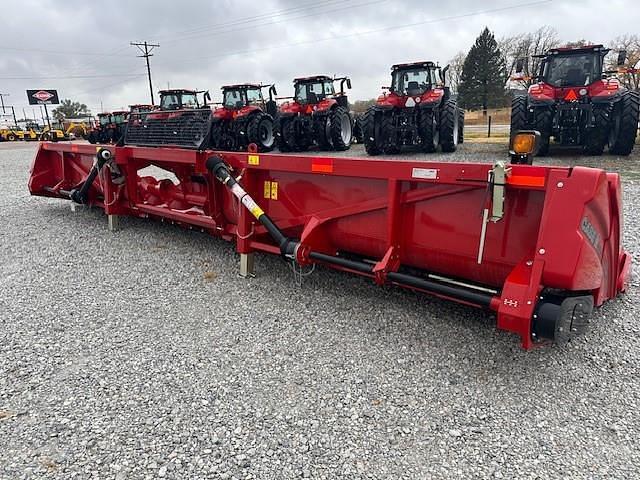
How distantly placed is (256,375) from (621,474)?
1640 mm

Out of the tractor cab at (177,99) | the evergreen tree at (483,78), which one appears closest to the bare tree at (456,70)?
the evergreen tree at (483,78)

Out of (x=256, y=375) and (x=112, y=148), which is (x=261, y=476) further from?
(x=112, y=148)

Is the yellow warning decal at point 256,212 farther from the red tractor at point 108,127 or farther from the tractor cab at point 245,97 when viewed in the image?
the red tractor at point 108,127

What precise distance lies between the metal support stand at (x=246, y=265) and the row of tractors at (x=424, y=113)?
417 cm

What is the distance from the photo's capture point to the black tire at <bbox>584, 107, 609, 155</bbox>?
1014cm

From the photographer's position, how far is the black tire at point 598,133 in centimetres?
1014

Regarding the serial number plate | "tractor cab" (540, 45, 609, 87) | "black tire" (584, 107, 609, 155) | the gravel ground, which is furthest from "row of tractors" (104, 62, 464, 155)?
the serial number plate

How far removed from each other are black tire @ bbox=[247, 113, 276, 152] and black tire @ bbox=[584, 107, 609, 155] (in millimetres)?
8990

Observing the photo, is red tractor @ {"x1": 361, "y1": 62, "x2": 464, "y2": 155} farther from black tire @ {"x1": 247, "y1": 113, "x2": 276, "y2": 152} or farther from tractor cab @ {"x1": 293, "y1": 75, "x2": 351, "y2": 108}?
black tire @ {"x1": 247, "y1": 113, "x2": 276, "y2": 152}

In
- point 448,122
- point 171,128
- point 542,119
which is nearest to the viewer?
point 171,128

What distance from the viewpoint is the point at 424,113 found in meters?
11.7

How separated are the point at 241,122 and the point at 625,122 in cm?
1040

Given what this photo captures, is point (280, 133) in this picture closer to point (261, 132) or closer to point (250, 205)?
point (261, 132)

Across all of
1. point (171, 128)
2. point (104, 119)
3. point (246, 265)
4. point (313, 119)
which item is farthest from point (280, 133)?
point (104, 119)
